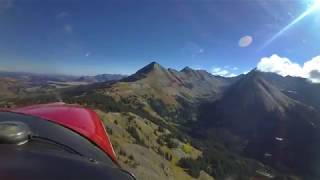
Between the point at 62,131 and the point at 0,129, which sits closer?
the point at 0,129

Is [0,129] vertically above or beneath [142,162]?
above

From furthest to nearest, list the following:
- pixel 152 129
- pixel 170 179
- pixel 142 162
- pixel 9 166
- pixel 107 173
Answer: pixel 152 129
pixel 170 179
pixel 142 162
pixel 107 173
pixel 9 166

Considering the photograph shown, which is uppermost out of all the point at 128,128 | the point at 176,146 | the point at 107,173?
the point at 107,173

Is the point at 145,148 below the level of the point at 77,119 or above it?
below

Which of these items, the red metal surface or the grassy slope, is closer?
the red metal surface

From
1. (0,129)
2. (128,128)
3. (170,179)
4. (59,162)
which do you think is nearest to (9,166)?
(59,162)

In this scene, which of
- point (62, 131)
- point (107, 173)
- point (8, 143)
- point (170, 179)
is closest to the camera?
point (107, 173)

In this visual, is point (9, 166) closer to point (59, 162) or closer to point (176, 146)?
point (59, 162)

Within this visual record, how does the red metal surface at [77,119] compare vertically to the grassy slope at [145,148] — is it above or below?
above

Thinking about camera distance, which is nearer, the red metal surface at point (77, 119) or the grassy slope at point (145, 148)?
the red metal surface at point (77, 119)

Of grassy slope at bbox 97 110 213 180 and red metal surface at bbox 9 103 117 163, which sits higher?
red metal surface at bbox 9 103 117 163

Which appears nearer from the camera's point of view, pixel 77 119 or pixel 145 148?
pixel 77 119
